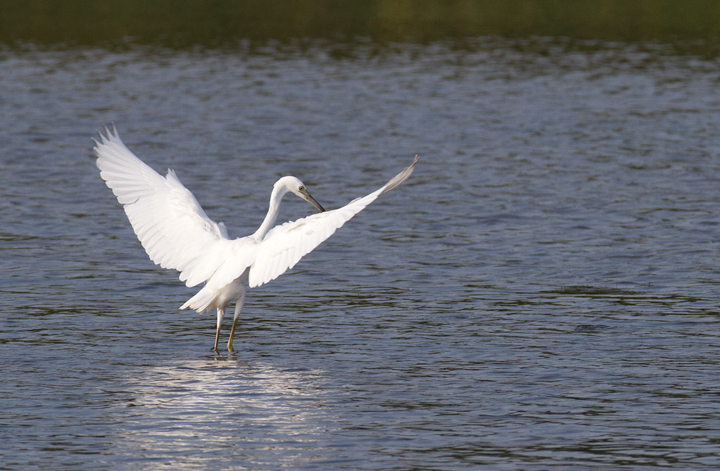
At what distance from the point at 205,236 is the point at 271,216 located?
0.71 metres

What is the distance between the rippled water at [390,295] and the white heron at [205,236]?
77 cm

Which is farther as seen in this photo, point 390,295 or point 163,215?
point 390,295

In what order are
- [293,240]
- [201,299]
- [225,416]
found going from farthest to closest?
[201,299], [293,240], [225,416]

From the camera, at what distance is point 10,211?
1877 centimetres

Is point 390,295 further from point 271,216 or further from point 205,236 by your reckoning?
Result: point 205,236

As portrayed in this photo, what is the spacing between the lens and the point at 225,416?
991 cm

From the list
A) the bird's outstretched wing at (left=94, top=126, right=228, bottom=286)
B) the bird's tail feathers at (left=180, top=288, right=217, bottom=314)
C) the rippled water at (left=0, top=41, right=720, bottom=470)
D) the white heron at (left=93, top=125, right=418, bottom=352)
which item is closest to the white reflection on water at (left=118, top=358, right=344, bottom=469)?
the rippled water at (left=0, top=41, right=720, bottom=470)

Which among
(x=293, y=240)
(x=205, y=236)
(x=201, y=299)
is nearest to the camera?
(x=293, y=240)

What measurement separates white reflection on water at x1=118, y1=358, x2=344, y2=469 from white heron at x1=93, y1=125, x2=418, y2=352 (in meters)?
0.87

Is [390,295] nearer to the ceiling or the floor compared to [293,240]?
nearer to the floor

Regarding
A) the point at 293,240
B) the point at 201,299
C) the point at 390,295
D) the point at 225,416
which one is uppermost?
the point at 293,240

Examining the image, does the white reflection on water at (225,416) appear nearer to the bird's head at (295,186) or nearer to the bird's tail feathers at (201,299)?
the bird's tail feathers at (201,299)

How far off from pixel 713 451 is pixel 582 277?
5956mm

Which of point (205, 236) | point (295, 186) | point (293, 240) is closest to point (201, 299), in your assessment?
point (205, 236)
